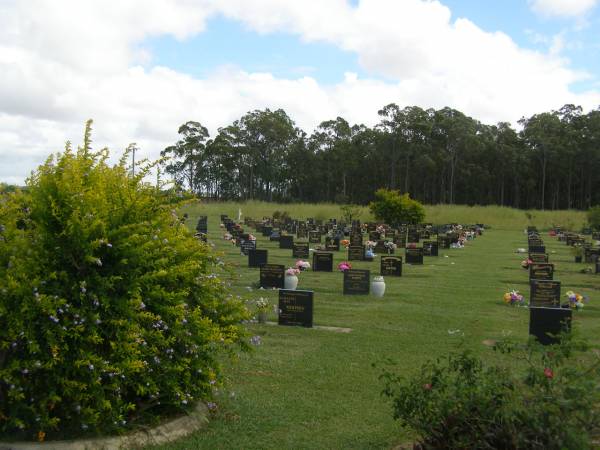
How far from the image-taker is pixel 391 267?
18.9 meters

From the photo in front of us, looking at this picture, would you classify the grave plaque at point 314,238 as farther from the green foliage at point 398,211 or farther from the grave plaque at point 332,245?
the green foliage at point 398,211

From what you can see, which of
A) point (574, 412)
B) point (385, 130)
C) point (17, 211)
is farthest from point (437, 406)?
point (385, 130)

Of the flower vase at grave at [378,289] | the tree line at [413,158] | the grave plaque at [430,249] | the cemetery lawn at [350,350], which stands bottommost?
the cemetery lawn at [350,350]

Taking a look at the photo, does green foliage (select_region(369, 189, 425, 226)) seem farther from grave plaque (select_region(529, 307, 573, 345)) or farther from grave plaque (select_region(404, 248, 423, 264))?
grave plaque (select_region(529, 307, 573, 345))

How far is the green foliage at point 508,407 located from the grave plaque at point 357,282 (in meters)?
9.58

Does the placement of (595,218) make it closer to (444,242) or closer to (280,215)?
(444,242)

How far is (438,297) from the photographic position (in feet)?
47.6

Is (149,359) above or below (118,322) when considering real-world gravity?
below

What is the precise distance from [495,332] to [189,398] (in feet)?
22.2

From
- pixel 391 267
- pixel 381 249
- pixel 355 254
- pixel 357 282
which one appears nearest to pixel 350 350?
pixel 357 282

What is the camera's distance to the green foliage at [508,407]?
3.77 metres

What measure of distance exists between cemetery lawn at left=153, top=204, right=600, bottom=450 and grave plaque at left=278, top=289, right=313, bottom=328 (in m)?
0.20

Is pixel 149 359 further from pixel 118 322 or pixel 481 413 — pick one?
pixel 481 413

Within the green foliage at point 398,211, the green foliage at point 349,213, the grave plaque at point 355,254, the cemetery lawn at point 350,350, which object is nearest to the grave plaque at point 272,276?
the cemetery lawn at point 350,350
